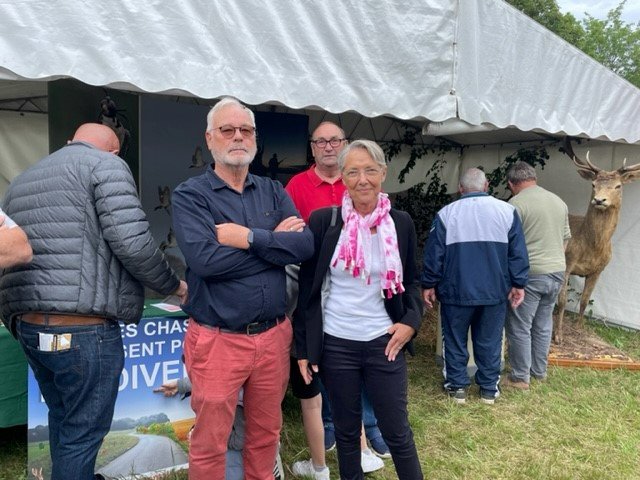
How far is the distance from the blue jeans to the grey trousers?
3.16 metres

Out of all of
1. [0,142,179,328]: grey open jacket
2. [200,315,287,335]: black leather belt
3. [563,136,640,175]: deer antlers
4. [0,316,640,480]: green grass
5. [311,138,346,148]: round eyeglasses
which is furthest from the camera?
[563,136,640,175]: deer antlers

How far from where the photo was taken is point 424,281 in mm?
3723

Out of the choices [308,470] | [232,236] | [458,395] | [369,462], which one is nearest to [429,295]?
[458,395]

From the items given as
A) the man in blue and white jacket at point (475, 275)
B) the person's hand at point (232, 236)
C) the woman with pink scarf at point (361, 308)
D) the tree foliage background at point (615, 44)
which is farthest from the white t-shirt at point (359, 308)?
the tree foliage background at point (615, 44)

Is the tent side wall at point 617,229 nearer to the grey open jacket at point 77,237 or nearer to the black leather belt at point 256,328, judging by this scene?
the black leather belt at point 256,328

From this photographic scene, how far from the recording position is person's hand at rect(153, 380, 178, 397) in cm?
263

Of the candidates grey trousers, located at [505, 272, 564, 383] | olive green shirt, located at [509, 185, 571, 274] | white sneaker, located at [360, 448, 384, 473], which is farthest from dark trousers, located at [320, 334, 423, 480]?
olive green shirt, located at [509, 185, 571, 274]

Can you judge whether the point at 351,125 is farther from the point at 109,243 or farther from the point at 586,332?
the point at 109,243

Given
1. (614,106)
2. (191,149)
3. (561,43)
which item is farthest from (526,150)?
(191,149)

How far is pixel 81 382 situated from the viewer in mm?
1847

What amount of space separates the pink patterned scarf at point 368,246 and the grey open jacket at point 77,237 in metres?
0.79

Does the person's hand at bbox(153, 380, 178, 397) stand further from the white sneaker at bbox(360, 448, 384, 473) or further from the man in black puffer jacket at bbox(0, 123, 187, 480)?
the white sneaker at bbox(360, 448, 384, 473)

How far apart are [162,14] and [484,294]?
2713mm

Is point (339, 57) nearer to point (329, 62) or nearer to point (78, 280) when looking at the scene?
point (329, 62)
